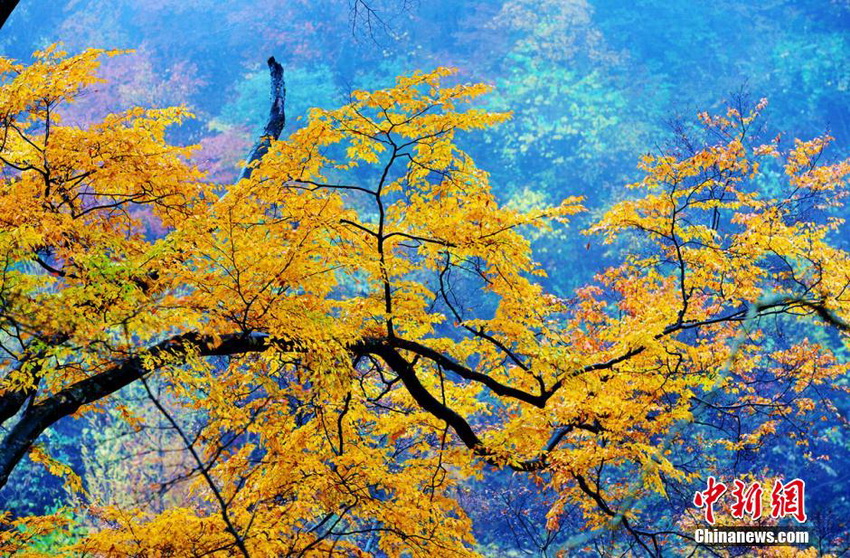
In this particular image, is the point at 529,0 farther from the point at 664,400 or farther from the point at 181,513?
the point at 181,513

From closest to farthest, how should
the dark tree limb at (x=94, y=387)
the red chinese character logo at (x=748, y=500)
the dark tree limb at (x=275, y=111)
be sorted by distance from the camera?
the dark tree limb at (x=94, y=387) → the dark tree limb at (x=275, y=111) → the red chinese character logo at (x=748, y=500)

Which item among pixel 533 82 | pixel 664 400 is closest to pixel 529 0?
pixel 533 82

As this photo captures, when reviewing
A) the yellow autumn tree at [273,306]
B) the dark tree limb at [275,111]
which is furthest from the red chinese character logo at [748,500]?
the dark tree limb at [275,111]

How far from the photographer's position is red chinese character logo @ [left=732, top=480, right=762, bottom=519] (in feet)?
22.6

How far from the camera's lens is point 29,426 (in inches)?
108

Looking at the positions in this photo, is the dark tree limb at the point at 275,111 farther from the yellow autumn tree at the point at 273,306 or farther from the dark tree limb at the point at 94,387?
the dark tree limb at the point at 94,387

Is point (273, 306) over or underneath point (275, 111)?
underneath

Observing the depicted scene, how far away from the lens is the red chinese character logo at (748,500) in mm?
6875

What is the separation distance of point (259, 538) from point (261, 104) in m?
15.7

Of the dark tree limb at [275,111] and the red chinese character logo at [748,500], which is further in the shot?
the red chinese character logo at [748,500]

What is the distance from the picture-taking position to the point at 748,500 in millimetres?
7109

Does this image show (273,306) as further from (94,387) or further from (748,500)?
(748,500)

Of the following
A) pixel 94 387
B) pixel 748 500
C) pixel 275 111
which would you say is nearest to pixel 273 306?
pixel 94 387

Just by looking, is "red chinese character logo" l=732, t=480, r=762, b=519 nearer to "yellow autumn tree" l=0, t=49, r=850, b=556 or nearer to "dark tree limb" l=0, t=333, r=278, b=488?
"yellow autumn tree" l=0, t=49, r=850, b=556
